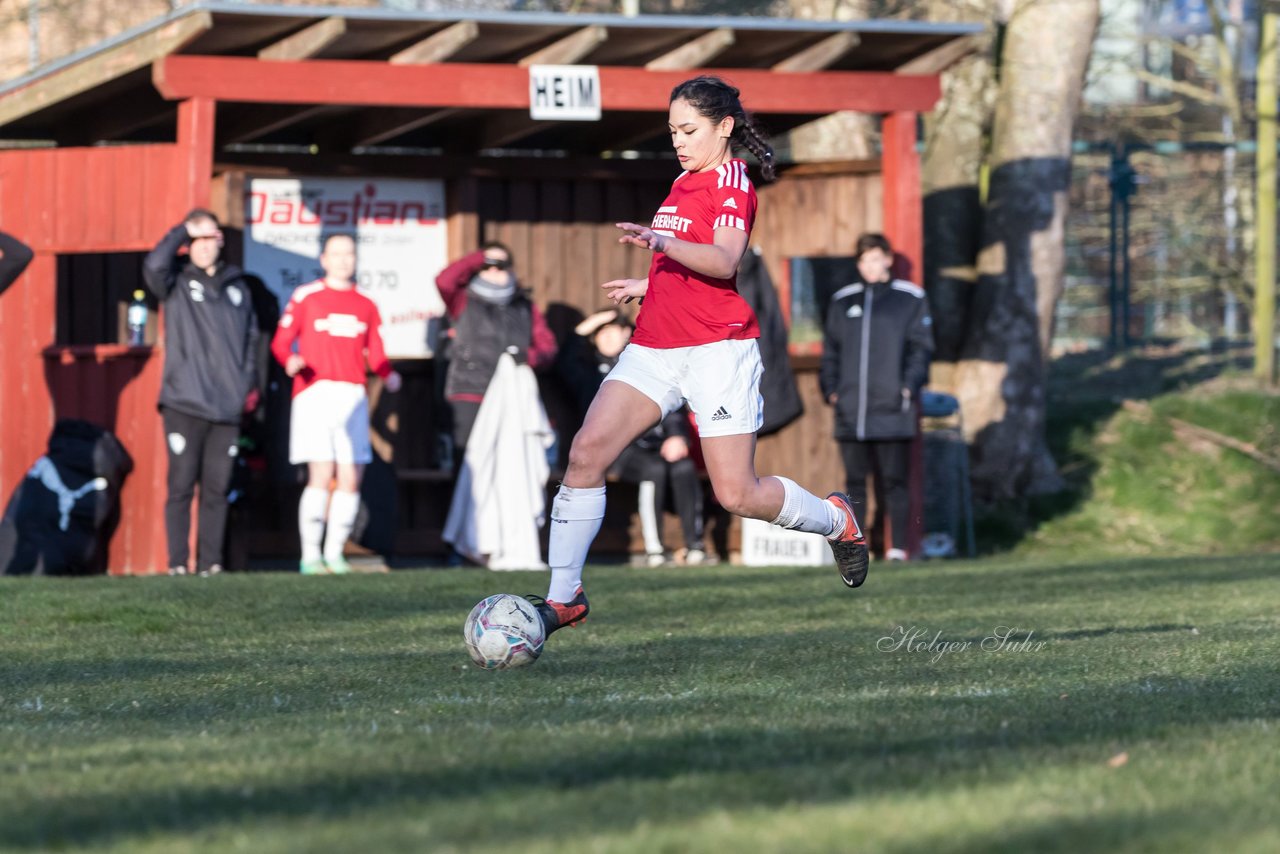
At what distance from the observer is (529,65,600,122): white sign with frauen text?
43.4 ft

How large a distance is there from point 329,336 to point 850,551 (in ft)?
18.9

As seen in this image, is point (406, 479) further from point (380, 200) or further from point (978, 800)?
point (978, 800)

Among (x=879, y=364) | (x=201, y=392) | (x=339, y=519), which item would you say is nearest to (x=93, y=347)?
(x=201, y=392)

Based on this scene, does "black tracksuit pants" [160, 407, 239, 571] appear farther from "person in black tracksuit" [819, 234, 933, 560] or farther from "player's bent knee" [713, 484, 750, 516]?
"player's bent knee" [713, 484, 750, 516]

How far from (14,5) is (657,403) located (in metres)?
22.9

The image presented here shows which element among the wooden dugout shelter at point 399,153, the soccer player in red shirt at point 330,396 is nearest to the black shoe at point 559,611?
the soccer player in red shirt at point 330,396

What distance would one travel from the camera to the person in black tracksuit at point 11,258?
1134 cm

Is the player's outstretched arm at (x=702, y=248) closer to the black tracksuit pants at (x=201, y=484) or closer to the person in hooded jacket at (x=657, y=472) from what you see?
the black tracksuit pants at (x=201, y=484)

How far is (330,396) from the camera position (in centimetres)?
1244

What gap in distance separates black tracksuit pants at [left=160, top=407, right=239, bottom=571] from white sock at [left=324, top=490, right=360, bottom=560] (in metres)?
0.68

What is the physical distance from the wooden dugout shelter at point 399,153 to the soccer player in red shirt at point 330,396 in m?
0.99

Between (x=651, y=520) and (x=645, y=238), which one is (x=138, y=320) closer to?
(x=651, y=520)

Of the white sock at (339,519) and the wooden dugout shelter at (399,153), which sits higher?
the wooden dugout shelter at (399,153)
